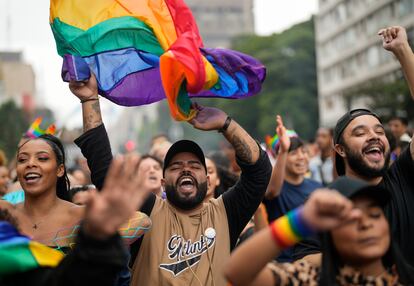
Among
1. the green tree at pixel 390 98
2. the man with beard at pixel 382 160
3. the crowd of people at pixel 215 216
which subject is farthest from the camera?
the green tree at pixel 390 98

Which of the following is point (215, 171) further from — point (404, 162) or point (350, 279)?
point (350, 279)

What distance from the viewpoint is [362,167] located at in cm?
453

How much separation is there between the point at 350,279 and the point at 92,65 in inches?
103

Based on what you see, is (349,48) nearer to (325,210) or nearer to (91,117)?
(91,117)

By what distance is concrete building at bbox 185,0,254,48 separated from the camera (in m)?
166

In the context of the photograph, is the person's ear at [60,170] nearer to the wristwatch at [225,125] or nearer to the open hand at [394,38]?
the wristwatch at [225,125]

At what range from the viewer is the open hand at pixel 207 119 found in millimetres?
4883

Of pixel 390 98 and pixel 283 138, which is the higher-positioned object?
pixel 390 98

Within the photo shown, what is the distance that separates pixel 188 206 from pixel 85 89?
42.6 inches

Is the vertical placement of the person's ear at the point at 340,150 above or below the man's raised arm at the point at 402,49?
below

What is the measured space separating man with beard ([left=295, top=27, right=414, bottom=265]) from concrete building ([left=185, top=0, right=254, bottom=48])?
163 meters

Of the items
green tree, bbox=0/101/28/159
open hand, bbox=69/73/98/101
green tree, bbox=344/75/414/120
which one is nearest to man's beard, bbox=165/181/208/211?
open hand, bbox=69/73/98/101

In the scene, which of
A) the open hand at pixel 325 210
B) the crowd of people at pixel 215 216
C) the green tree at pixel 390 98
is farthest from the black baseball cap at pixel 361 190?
the green tree at pixel 390 98

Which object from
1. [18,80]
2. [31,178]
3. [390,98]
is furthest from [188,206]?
[18,80]
